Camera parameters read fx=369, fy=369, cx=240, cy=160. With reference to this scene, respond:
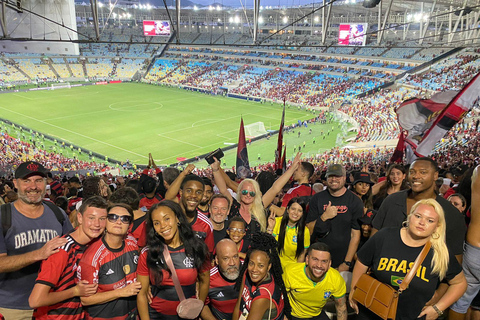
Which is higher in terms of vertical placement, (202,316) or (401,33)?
(401,33)

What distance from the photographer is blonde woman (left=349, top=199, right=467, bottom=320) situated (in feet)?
10.4

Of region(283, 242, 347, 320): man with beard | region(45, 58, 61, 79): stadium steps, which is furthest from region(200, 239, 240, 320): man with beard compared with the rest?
region(45, 58, 61, 79): stadium steps

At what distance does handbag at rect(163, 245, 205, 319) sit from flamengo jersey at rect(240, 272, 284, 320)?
1.32 feet

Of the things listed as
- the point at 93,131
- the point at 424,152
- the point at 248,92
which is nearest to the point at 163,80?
the point at 248,92

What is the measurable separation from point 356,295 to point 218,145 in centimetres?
3048

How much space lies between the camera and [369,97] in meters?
43.4

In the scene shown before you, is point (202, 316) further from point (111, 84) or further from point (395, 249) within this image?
point (111, 84)

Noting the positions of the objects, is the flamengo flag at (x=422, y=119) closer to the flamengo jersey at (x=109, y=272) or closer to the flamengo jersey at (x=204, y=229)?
the flamengo jersey at (x=204, y=229)

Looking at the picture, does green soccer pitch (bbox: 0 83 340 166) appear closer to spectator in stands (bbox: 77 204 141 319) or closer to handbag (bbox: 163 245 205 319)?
spectator in stands (bbox: 77 204 141 319)

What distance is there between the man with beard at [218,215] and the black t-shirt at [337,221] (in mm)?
1165

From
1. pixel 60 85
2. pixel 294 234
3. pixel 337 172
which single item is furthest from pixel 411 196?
pixel 60 85

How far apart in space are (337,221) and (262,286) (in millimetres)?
1841

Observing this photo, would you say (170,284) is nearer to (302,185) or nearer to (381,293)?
(381,293)

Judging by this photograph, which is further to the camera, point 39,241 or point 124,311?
point 39,241
